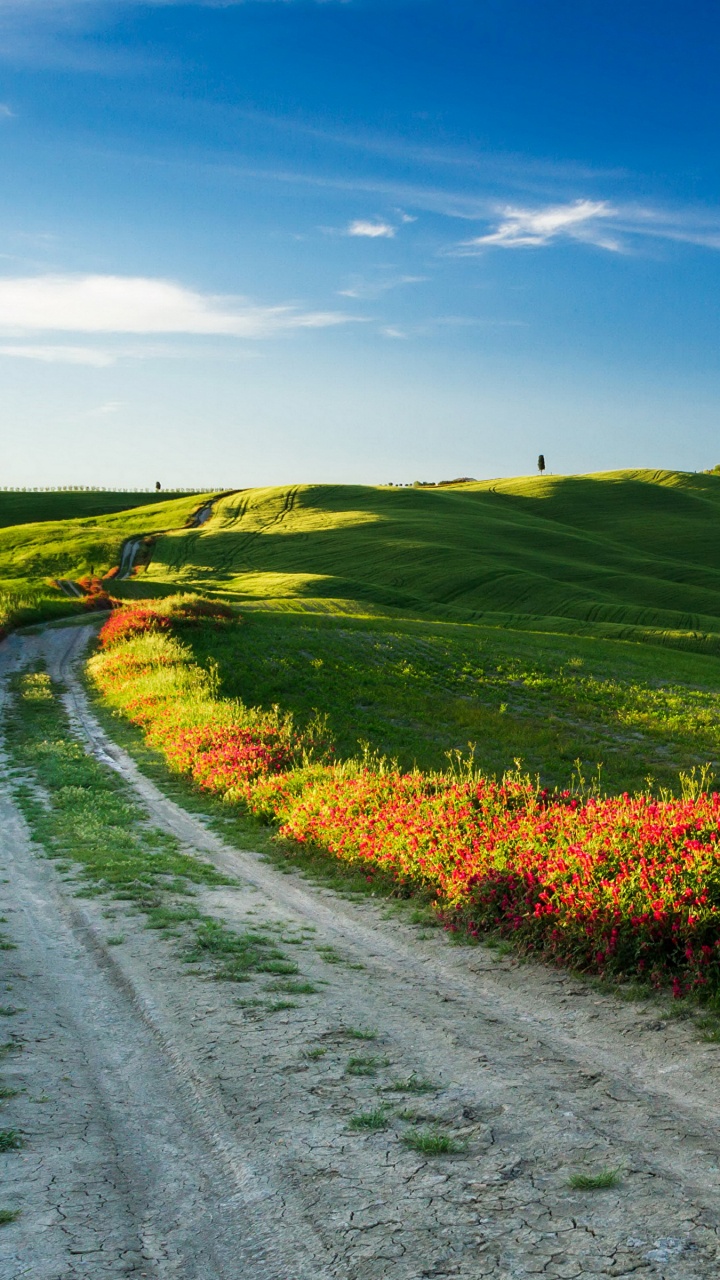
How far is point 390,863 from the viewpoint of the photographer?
12.1m

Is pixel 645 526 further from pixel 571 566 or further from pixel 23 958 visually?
pixel 23 958

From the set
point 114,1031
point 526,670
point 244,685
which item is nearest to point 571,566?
point 526,670

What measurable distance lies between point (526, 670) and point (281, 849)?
23.8 m

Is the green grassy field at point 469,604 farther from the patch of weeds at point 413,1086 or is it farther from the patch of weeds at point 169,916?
the patch of weeds at point 413,1086

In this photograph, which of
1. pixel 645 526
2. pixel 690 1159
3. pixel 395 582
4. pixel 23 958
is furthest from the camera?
pixel 645 526

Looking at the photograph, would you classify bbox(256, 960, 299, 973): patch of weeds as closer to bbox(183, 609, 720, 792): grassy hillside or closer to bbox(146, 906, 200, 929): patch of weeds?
bbox(146, 906, 200, 929): patch of weeds

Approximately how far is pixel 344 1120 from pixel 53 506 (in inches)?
5489

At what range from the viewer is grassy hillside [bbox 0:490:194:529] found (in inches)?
5069

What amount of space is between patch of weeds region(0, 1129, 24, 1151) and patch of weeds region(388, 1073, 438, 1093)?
8.25 ft

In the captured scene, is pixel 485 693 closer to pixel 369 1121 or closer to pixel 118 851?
pixel 118 851

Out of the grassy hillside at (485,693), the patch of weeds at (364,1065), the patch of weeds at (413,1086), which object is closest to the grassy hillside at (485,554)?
the grassy hillside at (485,693)

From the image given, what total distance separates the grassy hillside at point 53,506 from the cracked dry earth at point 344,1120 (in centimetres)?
12239

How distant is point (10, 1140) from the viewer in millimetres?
5590

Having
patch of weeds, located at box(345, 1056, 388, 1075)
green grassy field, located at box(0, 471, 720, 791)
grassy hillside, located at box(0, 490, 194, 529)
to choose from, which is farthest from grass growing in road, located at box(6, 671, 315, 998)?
grassy hillside, located at box(0, 490, 194, 529)
